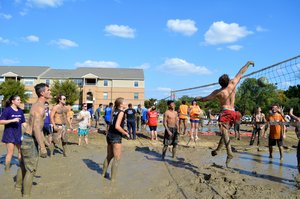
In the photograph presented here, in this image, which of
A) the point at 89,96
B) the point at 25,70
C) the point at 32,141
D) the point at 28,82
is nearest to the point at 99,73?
the point at 89,96

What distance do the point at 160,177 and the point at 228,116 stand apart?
196 cm

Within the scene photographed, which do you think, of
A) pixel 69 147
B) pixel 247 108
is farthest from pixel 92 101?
pixel 69 147

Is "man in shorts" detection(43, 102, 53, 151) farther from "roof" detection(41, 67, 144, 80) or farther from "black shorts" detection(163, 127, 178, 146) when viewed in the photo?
"roof" detection(41, 67, 144, 80)

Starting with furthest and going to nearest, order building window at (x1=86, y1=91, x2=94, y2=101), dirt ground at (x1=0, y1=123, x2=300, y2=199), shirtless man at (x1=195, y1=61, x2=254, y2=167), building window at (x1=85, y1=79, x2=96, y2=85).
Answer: building window at (x1=85, y1=79, x2=96, y2=85)
building window at (x1=86, y1=91, x2=94, y2=101)
shirtless man at (x1=195, y1=61, x2=254, y2=167)
dirt ground at (x1=0, y1=123, x2=300, y2=199)

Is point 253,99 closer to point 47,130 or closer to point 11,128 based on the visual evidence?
point 47,130

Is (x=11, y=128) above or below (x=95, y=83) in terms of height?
below

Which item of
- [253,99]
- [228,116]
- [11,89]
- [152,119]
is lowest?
[152,119]

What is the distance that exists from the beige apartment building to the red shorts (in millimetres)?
49262

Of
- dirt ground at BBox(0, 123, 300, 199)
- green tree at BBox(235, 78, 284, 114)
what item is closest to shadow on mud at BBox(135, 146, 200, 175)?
dirt ground at BBox(0, 123, 300, 199)

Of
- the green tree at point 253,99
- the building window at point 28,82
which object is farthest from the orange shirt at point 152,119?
the building window at point 28,82

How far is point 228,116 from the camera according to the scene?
22.6 feet

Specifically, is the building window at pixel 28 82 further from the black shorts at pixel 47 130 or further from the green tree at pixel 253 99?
the black shorts at pixel 47 130

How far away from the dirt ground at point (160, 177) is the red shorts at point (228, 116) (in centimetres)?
116

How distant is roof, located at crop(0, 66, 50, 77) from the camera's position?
58.4m
